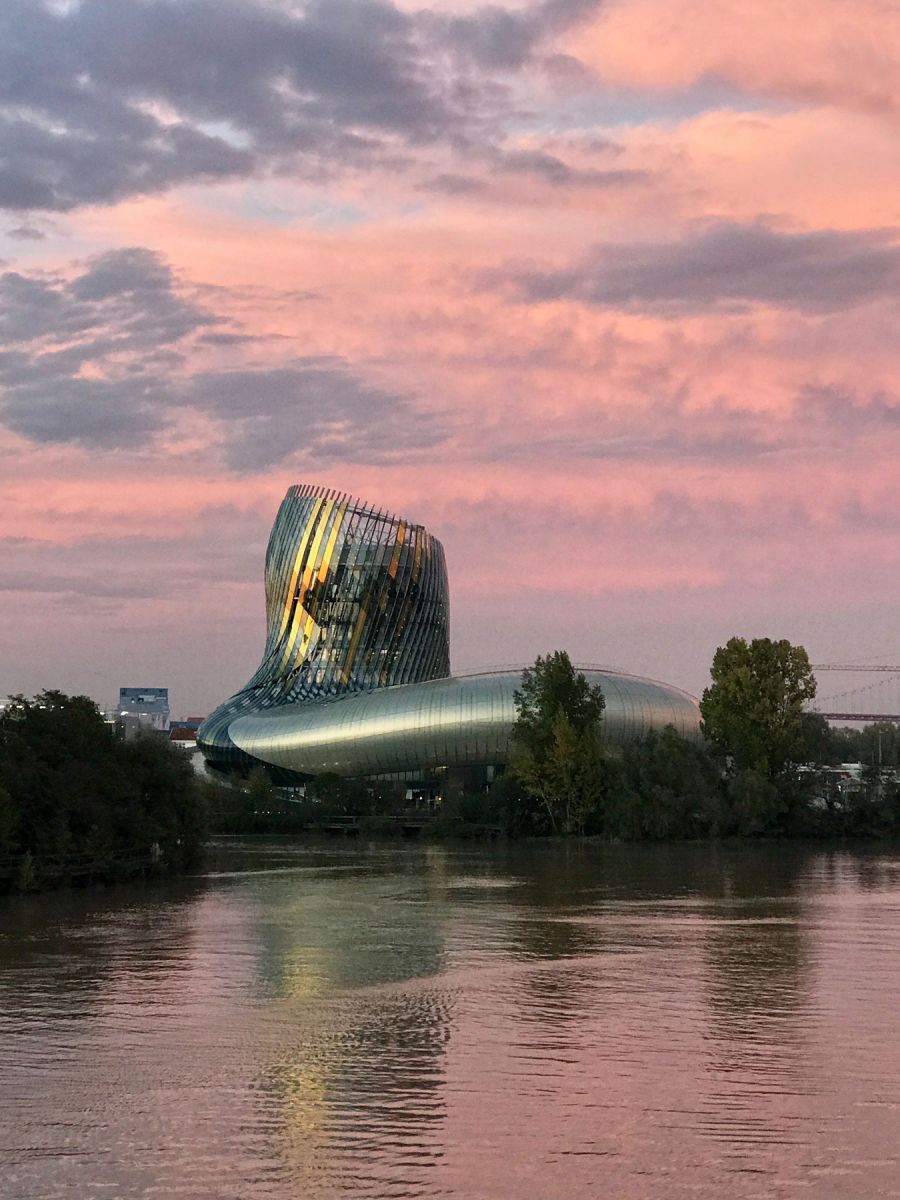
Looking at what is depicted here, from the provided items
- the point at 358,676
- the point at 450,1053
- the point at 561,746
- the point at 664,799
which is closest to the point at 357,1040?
the point at 450,1053

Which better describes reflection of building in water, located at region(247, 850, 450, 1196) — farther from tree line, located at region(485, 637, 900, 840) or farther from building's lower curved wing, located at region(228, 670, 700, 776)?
building's lower curved wing, located at region(228, 670, 700, 776)

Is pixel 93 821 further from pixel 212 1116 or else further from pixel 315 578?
pixel 315 578

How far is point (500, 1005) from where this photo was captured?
989 inches

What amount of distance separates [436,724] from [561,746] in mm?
26139

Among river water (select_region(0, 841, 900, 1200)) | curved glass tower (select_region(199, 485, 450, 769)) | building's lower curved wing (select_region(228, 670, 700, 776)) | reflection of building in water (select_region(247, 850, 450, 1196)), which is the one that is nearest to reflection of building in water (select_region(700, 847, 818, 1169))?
river water (select_region(0, 841, 900, 1200))

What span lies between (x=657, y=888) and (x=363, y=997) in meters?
26.8

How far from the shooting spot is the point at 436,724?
A: 364ft

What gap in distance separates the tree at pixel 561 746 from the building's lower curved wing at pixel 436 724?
17.3 m

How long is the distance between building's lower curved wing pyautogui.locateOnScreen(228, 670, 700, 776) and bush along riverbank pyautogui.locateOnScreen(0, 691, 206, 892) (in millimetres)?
47029

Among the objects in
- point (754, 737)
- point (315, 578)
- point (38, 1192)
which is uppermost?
point (315, 578)

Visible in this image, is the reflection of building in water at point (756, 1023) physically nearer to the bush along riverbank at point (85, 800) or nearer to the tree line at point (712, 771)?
the bush along riverbank at point (85, 800)

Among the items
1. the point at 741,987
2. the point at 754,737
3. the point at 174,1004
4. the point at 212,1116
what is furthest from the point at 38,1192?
the point at 754,737

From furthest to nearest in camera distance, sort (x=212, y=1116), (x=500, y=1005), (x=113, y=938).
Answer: (x=113, y=938) → (x=500, y=1005) → (x=212, y=1116)

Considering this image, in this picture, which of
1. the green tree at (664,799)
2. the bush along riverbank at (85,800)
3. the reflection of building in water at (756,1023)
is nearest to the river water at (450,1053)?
the reflection of building in water at (756,1023)
